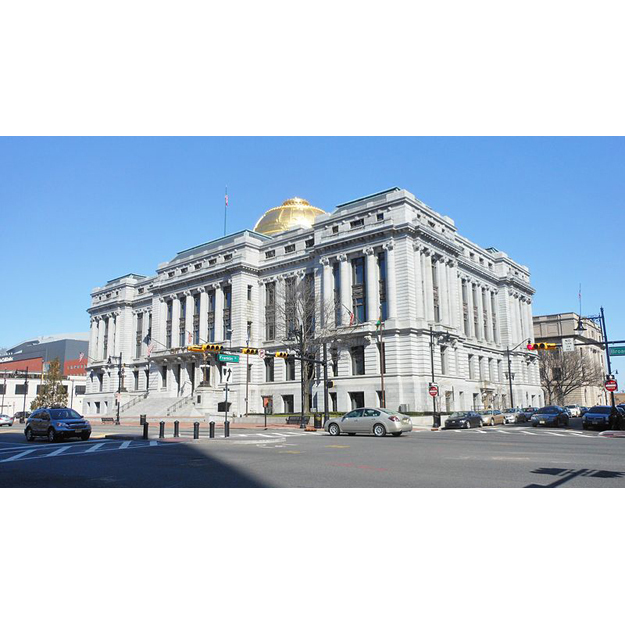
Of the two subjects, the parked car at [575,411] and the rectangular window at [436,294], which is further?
the parked car at [575,411]

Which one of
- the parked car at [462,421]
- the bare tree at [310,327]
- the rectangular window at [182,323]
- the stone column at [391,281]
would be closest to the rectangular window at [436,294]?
the stone column at [391,281]

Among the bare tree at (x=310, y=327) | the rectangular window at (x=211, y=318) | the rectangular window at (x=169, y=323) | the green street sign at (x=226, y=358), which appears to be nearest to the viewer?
the green street sign at (x=226, y=358)

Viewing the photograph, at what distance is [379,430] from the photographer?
99.1 feet

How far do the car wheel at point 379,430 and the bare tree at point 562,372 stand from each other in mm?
66886

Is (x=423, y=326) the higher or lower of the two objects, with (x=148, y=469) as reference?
higher

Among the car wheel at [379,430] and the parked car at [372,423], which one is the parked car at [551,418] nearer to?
the parked car at [372,423]

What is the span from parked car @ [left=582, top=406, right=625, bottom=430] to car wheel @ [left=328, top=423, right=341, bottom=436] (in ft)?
57.1

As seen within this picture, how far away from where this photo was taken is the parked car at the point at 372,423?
29859 mm

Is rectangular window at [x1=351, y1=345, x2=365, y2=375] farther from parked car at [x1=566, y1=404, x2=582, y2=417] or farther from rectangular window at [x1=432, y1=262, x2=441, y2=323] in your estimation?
parked car at [x1=566, y1=404, x2=582, y2=417]

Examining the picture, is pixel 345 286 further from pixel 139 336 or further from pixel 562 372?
pixel 562 372
